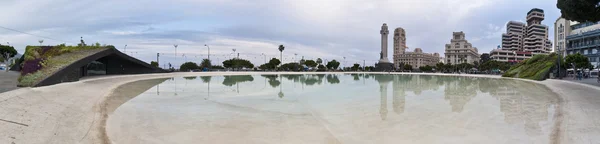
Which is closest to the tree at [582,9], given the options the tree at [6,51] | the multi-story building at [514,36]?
the tree at [6,51]

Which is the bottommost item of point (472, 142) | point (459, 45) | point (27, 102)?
point (472, 142)

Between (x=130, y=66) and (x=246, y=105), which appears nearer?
(x=246, y=105)

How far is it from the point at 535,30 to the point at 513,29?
1295 centimetres

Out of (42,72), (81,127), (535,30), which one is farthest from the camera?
(535,30)

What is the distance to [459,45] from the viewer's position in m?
155

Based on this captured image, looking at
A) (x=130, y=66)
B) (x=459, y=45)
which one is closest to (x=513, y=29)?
(x=459, y=45)

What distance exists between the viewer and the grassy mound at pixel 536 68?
4122 cm

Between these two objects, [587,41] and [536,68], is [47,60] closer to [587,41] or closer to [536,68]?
[536,68]

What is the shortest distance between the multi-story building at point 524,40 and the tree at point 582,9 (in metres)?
120

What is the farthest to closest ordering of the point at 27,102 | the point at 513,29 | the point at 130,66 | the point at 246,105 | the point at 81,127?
the point at 513,29, the point at 130,66, the point at 246,105, the point at 27,102, the point at 81,127

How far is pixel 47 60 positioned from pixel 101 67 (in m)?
17.9

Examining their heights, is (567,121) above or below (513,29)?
below

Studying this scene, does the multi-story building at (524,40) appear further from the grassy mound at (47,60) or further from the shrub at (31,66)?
the shrub at (31,66)

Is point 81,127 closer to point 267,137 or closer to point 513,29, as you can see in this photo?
point 267,137
